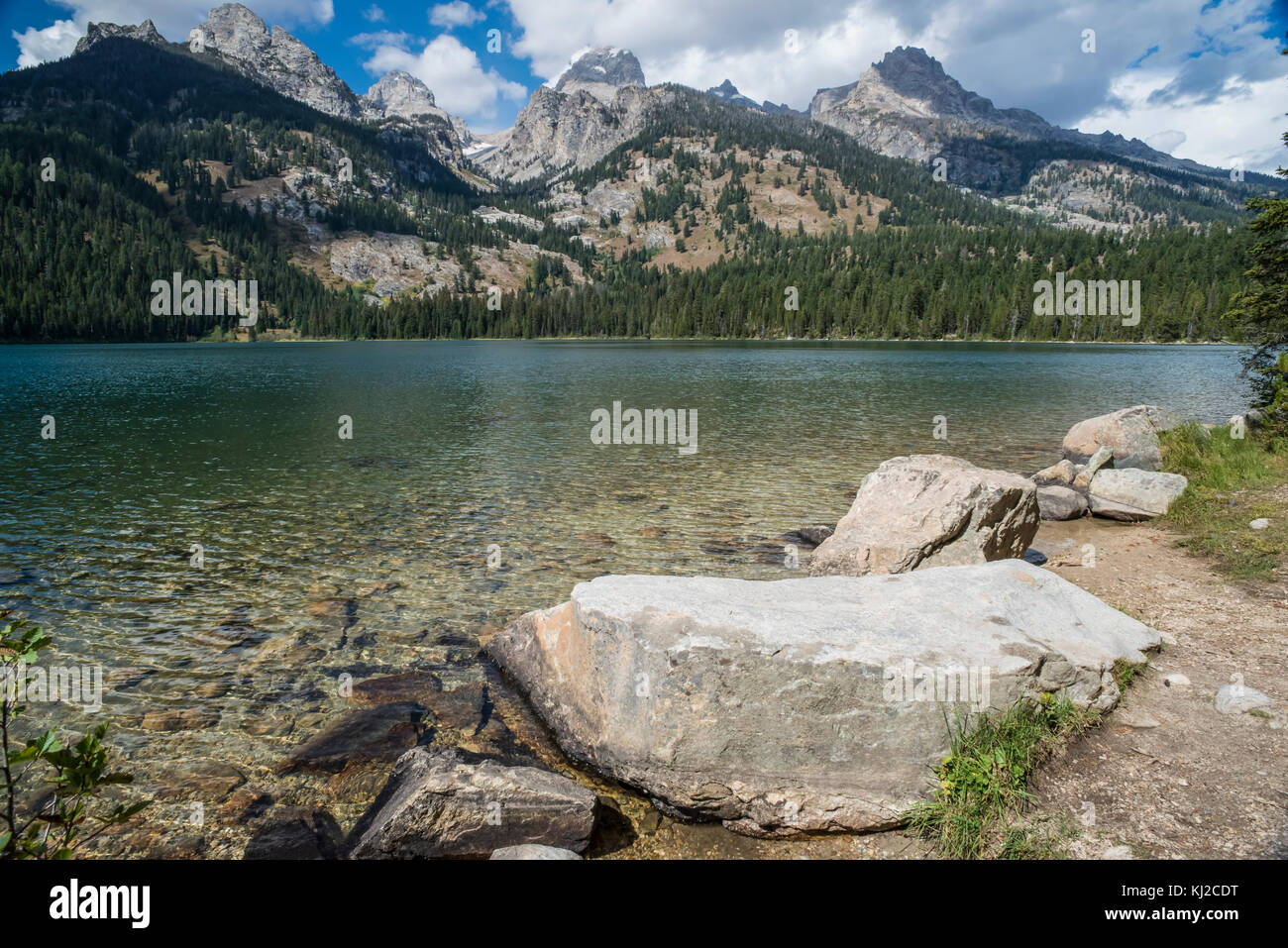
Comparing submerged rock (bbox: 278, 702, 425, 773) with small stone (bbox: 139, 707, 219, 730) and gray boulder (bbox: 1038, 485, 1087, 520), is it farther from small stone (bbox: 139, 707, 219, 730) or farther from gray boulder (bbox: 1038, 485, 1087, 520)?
gray boulder (bbox: 1038, 485, 1087, 520)

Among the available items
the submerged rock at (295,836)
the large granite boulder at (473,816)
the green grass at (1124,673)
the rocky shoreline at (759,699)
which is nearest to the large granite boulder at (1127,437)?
the rocky shoreline at (759,699)

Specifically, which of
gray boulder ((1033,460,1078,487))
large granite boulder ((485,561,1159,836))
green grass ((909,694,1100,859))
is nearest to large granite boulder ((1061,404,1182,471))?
gray boulder ((1033,460,1078,487))

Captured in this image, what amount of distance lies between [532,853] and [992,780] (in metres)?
4.11

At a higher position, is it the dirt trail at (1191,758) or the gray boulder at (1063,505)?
the gray boulder at (1063,505)

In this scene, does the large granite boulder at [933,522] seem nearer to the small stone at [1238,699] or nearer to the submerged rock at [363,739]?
the small stone at [1238,699]

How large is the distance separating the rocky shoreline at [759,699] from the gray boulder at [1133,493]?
419 inches

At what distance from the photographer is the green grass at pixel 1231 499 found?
38.4 feet

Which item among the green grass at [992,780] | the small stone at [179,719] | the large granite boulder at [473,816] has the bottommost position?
the small stone at [179,719]

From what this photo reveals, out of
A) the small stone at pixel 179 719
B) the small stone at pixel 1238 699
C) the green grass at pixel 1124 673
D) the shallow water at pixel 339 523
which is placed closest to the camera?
the small stone at pixel 1238 699

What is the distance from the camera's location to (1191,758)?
609 centimetres

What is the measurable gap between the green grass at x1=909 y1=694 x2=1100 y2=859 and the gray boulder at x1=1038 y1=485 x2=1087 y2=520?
43.7ft

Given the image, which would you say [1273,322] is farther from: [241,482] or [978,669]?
[241,482]

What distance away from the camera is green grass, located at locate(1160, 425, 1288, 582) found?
1170 cm
